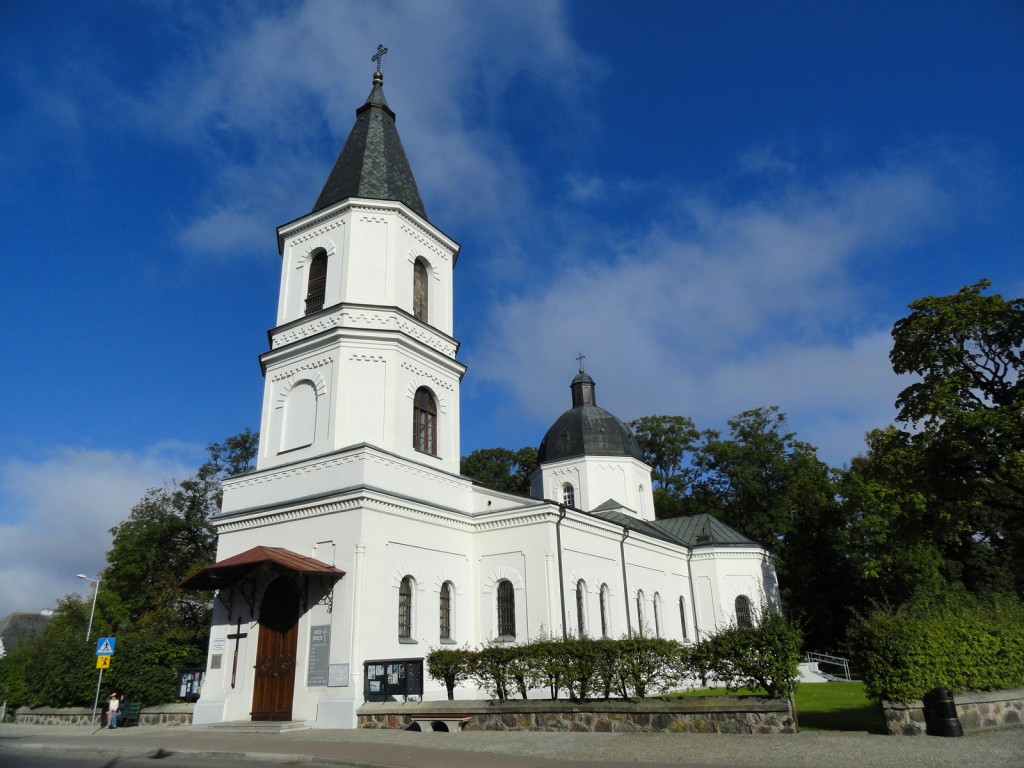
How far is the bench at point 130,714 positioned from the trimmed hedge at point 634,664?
32.8ft

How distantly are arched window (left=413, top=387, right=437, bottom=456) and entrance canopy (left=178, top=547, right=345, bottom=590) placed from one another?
4.92 m

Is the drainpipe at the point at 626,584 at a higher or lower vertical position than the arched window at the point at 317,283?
lower

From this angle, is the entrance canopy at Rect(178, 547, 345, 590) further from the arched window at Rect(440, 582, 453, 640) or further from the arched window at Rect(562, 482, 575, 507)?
the arched window at Rect(562, 482, 575, 507)

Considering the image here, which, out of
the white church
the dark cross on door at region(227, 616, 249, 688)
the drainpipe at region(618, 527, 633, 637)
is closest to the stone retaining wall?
the white church

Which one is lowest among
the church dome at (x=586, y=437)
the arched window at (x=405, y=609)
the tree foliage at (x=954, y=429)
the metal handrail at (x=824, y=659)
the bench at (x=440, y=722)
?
the bench at (x=440, y=722)

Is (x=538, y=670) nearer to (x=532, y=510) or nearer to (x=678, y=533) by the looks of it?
(x=532, y=510)

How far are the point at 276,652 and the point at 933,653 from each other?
574 inches

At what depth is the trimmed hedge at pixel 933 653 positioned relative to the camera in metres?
11.2

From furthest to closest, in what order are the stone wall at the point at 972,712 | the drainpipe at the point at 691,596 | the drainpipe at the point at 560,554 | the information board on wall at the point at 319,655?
1. the drainpipe at the point at 691,596
2. the drainpipe at the point at 560,554
3. the information board on wall at the point at 319,655
4. the stone wall at the point at 972,712

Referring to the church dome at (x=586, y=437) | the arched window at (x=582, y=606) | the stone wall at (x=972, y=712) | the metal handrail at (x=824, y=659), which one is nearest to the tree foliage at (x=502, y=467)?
the church dome at (x=586, y=437)

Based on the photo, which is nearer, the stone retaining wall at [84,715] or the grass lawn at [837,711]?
the grass lawn at [837,711]

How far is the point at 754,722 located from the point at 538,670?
4.37 metres

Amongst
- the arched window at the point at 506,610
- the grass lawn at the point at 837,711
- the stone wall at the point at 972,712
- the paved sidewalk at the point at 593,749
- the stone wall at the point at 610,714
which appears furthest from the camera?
the arched window at the point at 506,610

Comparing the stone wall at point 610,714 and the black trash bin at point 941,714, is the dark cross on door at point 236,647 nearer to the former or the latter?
the stone wall at point 610,714
